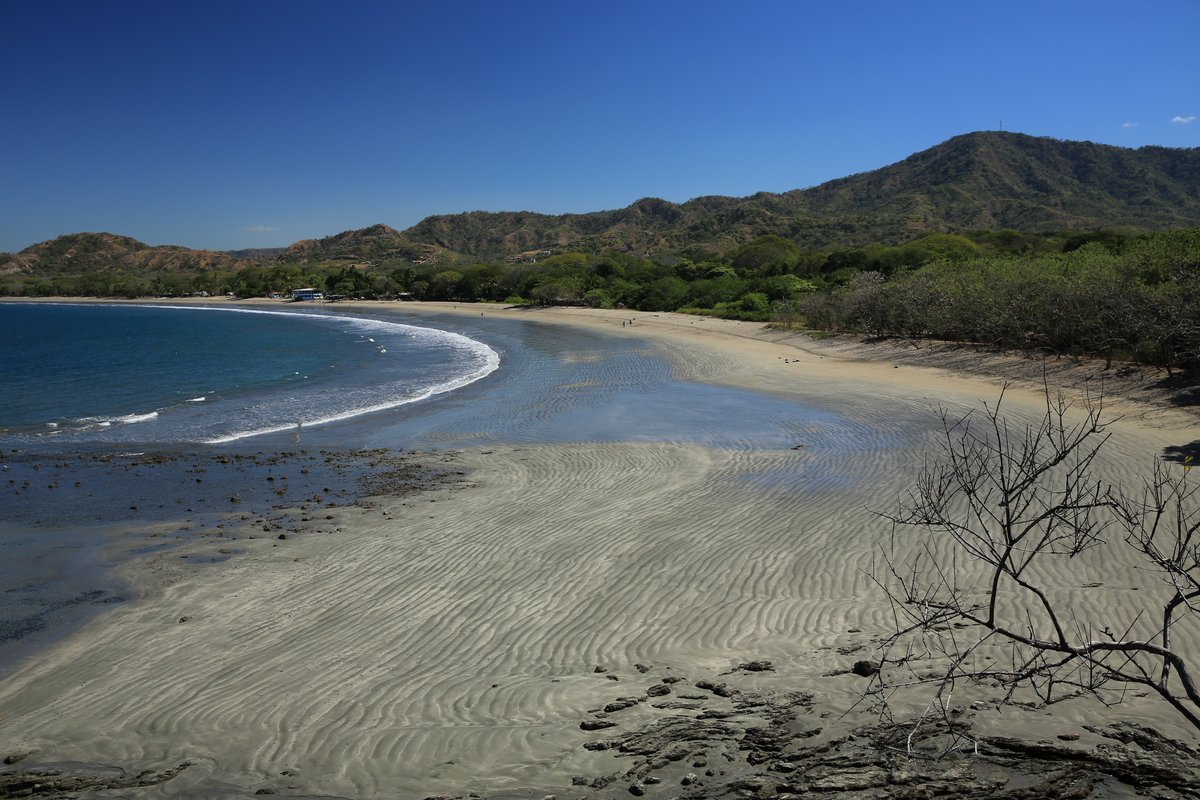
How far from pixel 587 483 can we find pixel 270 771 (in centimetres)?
857

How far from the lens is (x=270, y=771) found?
554 centimetres

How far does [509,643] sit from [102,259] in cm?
22176

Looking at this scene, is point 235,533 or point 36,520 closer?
point 235,533

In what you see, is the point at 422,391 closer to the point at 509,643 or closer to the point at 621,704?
the point at 509,643

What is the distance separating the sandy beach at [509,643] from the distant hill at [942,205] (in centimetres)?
8614

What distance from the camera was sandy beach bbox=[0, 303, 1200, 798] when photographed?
5.41 metres

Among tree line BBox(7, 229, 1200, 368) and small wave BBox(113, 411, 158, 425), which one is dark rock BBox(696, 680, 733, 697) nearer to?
tree line BBox(7, 229, 1200, 368)

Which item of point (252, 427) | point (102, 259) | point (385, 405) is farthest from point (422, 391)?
point (102, 259)

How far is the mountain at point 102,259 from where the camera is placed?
181750mm

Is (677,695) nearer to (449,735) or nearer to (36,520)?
(449,735)

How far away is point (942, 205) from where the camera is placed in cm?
11488

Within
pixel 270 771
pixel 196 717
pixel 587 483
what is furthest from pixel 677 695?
pixel 587 483

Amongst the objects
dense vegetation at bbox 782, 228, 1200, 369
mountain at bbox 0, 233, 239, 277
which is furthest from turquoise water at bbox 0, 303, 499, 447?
mountain at bbox 0, 233, 239, 277

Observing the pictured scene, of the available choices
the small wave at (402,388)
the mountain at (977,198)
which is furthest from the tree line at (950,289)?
the mountain at (977,198)
